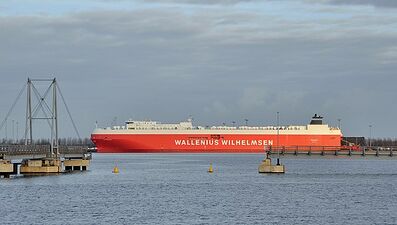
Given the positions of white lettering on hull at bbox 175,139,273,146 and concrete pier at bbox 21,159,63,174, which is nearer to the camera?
concrete pier at bbox 21,159,63,174

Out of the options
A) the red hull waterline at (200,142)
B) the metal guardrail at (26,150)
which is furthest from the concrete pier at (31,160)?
the red hull waterline at (200,142)

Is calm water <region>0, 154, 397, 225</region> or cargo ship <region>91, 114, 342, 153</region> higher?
cargo ship <region>91, 114, 342, 153</region>

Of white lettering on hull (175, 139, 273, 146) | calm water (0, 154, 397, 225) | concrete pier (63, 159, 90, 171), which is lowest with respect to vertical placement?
calm water (0, 154, 397, 225)

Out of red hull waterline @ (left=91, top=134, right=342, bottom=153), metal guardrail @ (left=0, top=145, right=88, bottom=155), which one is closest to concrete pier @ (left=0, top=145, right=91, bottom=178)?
metal guardrail @ (left=0, top=145, right=88, bottom=155)

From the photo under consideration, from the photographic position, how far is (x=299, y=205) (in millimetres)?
56500

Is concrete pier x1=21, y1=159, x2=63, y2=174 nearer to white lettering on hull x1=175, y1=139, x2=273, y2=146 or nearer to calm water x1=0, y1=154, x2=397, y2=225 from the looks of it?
calm water x1=0, y1=154, x2=397, y2=225

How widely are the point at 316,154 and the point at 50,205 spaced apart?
37.5m

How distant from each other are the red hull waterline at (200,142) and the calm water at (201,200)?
104083mm

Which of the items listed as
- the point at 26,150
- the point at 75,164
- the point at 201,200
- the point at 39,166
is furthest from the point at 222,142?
the point at 201,200

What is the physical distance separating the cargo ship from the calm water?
10427cm

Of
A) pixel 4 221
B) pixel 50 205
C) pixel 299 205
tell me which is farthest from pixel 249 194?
pixel 4 221

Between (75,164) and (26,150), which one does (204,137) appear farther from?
(26,150)

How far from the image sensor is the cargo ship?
7515 inches

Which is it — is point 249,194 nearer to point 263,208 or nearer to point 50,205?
point 263,208
